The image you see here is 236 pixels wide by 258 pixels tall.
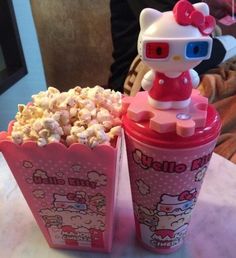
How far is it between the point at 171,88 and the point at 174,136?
47mm

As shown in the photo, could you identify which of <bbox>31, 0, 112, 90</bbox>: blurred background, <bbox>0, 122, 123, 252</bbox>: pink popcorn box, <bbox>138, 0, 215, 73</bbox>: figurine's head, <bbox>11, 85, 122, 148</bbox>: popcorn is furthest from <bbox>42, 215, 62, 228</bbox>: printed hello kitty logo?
<bbox>31, 0, 112, 90</bbox>: blurred background

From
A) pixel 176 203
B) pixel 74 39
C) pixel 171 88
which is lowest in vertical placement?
pixel 74 39

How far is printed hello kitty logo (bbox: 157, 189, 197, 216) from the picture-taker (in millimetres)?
334

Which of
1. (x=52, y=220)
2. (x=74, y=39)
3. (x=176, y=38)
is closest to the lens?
(x=176, y=38)

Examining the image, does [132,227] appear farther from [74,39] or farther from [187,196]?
[74,39]

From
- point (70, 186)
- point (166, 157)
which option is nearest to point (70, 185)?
point (70, 186)

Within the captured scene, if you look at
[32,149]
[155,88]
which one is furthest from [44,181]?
[155,88]

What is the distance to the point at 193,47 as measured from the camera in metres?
0.27

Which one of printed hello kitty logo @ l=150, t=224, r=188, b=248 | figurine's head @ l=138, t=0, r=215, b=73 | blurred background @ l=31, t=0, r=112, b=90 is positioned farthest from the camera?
blurred background @ l=31, t=0, r=112, b=90

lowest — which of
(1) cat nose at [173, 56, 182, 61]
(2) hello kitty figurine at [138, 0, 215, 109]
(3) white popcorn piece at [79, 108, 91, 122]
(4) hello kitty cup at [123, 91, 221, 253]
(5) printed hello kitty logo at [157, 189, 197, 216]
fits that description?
(5) printed hello kitty logo at [157, 189, 197, 216]

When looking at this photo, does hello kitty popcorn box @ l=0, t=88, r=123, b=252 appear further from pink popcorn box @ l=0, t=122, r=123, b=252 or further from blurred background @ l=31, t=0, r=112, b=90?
blurred background @ l=31, t=0, r=112, b=90

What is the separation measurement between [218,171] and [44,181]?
0.29 meters

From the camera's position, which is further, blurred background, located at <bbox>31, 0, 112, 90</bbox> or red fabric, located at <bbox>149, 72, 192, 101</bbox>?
blurred background, located at <bbox>31, 0, 112, 90</bbox>

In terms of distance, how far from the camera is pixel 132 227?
0.43 meters
